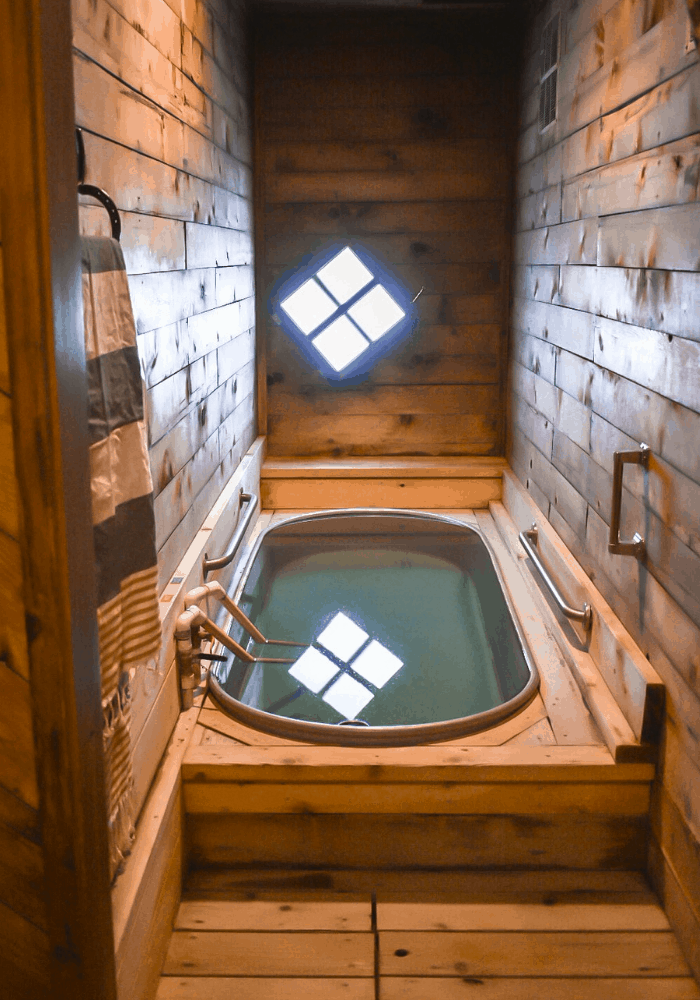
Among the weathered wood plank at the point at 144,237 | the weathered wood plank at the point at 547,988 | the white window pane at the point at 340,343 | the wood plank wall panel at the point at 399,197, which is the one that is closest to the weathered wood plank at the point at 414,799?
the weathered wood plank at the point at 547,988

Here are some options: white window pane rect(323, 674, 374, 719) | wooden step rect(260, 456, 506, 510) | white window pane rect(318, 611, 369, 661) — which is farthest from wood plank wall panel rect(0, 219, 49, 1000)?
wooden step rect(260, 456, 506, 510)

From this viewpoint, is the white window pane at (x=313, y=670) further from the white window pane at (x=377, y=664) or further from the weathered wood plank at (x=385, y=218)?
the weathered wood plank at (x=385, y=218)

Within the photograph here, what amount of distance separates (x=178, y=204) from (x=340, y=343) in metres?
1.95

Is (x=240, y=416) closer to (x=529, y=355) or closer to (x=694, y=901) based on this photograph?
(x=529, y=355)

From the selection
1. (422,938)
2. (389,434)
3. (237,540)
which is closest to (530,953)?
(422,938)

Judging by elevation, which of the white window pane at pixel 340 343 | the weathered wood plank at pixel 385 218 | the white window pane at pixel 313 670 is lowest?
the white window pane at pixel 313 670

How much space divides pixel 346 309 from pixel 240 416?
Result: 0.87 m

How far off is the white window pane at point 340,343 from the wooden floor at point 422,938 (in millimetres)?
2625

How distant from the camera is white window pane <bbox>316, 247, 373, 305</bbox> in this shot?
3957 millimetres

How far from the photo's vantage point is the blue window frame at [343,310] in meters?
3.96

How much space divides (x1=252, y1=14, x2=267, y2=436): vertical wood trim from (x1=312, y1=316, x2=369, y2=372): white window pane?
0.83 ft

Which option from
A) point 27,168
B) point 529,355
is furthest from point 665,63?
point 529,355

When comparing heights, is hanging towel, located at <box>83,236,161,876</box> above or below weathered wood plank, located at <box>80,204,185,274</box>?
below

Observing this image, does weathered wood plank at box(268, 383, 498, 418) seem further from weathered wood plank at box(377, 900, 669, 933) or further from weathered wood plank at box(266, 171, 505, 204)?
weathered wood plank at box(377, 900, 669, 933)
